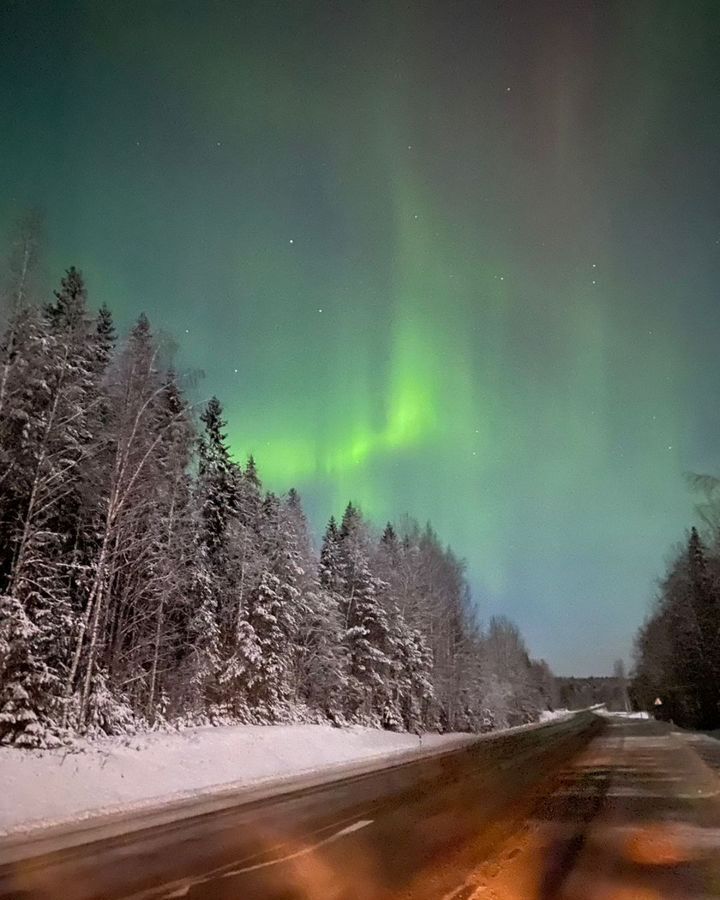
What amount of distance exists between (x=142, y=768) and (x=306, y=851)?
389 inches

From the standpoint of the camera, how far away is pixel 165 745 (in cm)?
2117

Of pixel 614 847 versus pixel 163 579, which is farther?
pixel 163 579

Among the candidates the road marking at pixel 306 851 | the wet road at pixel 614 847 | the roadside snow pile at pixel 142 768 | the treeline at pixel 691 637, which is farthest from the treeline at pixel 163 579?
the treeline at pixel 691 637

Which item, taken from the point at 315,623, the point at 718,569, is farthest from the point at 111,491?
the point at 718,569

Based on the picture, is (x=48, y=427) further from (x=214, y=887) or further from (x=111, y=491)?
(x=214, y=887)

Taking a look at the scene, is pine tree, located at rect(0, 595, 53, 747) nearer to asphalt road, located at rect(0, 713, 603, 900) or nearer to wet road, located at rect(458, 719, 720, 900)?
asphalt road, located at rect(0, 713, 603, 900)

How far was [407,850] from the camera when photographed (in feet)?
32.5

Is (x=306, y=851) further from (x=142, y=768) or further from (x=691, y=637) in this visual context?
(x=691, y=637)

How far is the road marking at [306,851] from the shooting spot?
8.78 m

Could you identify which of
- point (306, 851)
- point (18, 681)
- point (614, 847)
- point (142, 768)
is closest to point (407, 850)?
point (306, 851)

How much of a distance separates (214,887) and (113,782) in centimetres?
987

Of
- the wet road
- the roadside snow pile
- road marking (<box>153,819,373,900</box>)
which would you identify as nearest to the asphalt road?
road marking (<box>153,819,373,900</box>)

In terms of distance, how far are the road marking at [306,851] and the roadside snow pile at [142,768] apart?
17.5ft

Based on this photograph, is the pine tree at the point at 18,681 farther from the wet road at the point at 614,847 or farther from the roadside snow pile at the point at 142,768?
the wet road at the point at 614,847
